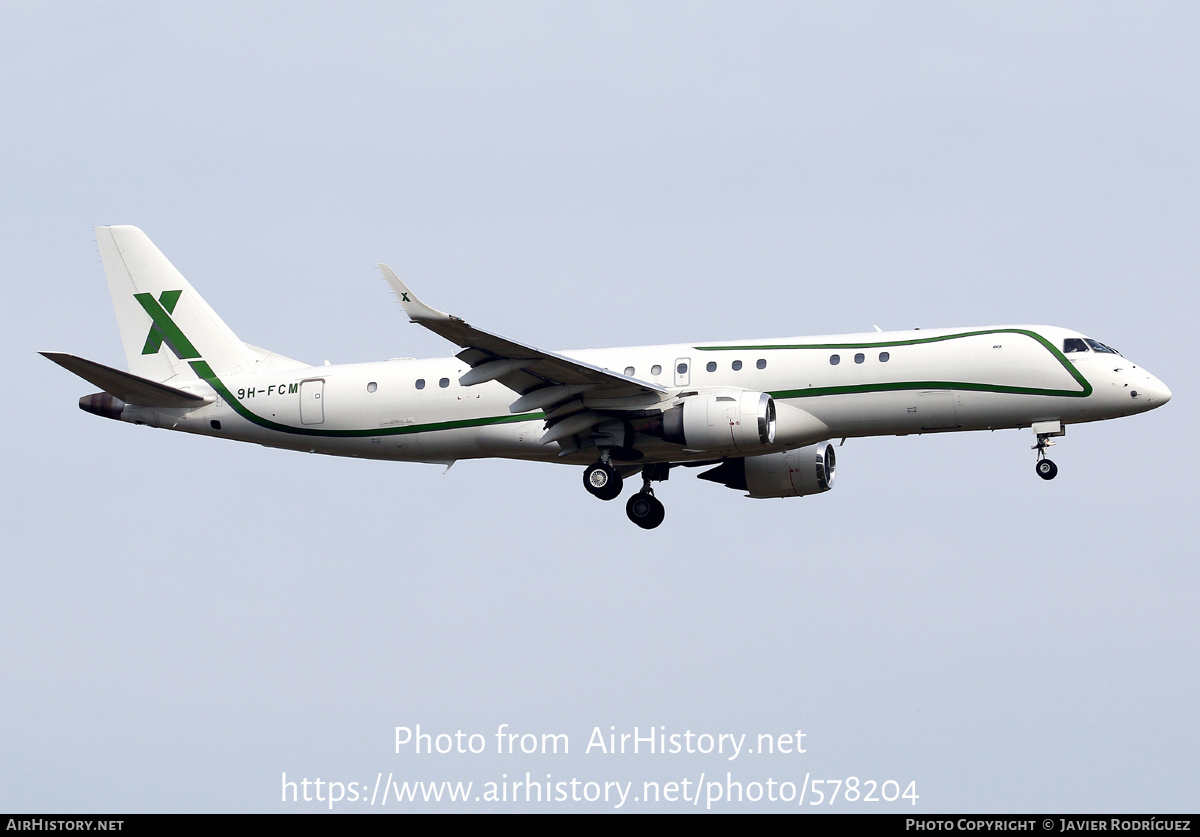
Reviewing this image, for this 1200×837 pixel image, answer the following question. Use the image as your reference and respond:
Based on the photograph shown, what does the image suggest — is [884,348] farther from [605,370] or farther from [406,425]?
[406,425]

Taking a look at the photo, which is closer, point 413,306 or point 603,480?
point 413,306

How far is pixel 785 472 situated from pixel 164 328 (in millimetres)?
18135

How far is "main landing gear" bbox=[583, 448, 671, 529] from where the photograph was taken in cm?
3691

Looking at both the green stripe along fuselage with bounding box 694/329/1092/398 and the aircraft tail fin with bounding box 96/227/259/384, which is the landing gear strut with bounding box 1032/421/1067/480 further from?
the aircraft tail fin with bounding box 96/227/259/384

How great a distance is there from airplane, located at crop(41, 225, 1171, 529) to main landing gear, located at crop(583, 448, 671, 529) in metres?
0.05

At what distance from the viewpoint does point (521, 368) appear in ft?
112

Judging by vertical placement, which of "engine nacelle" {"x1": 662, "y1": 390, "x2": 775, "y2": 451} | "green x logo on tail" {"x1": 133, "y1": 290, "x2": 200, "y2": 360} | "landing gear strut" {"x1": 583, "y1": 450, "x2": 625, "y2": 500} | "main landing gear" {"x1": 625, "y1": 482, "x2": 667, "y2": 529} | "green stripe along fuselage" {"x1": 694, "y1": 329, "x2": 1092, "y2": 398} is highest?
"green x logo on tail" {"x1": 133, "y1": 290, "x2": 200, "y2": 360}

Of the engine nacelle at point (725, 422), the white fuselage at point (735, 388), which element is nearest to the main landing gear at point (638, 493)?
the white fuselage at point (735, 388)

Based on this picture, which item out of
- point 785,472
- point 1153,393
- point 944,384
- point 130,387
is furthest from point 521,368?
point 1153,393

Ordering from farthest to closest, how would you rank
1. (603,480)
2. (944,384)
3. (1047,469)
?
(603,480), (1047,469), (944,384)

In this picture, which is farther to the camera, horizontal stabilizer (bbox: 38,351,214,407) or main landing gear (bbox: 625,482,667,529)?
main landing gear (bbox: 625,482,667,529)

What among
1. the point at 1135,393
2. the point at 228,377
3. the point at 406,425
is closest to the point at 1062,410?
the point at 1135,393

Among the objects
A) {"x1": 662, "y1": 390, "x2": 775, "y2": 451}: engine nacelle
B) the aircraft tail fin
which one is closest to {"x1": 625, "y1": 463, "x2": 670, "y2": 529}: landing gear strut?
{"x1": 662, "y1": 390, "x2": 775, "y2": 451}: engine nacelle

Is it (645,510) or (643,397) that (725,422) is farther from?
(645,510)
